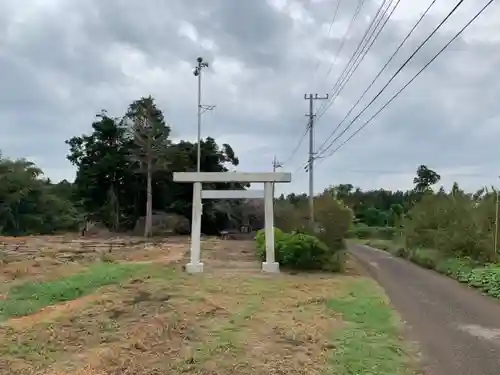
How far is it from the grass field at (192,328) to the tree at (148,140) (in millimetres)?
24644

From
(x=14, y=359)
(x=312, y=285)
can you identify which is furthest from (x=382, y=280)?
(x=14, y=359)

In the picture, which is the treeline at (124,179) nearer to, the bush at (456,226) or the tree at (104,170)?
the tree at (104,170)

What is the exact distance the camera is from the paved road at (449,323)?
6.71 m

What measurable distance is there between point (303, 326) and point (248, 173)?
8.93 m

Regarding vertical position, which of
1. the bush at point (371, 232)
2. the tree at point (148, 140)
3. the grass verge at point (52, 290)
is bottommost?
the grass verge at point (52, 290)

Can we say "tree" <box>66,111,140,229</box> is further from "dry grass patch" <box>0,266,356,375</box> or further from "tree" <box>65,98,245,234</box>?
"dry grass patch" <box>0,266,356,375</box>

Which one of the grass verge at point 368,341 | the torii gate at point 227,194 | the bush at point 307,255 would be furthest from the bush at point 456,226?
the grass verge at point 368,341

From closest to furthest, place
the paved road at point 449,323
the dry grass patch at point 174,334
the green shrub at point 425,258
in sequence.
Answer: the dry grass patch at point 174,334 → the paved road at point 449,323 → the green shrub at point 425,258

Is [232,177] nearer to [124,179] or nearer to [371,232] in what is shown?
[124,179]

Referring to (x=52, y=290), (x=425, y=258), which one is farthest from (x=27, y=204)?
(x=52, y=290)

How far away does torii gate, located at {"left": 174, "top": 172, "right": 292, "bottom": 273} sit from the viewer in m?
16.7

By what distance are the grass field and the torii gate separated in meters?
3.34

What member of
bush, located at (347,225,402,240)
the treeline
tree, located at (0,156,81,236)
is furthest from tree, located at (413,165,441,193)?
tree, located at (0,156,81,236)

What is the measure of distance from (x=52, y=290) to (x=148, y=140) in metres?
27.1
